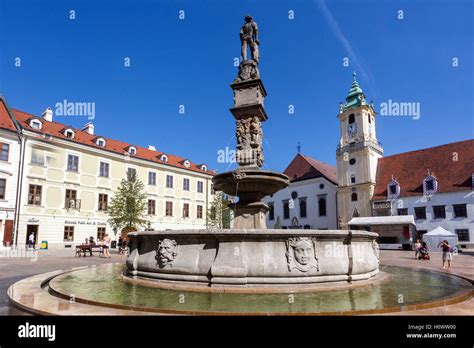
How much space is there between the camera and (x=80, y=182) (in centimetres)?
3178

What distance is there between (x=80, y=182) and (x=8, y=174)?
6.25 meters

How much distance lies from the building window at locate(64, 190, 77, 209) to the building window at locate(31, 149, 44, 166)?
361 centimetres

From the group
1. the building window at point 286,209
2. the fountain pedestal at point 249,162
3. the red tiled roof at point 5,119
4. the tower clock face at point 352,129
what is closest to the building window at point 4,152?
the red tiled roof at point 5,119

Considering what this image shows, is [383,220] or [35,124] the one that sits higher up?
[35,124]

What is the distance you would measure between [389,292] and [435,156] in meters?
44.0

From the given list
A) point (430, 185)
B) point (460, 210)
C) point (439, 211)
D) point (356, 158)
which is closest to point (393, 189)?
point (430, 185)

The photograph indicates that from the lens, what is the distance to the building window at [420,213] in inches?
1512

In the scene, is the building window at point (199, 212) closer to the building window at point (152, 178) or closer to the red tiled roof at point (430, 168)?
the building window at point (152, 178)

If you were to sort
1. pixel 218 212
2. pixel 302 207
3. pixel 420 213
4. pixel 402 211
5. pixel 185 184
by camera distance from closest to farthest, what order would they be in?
1. pixel 218 212
2. pixel 420 213
3. pixel 402 211
4. pixel 185 184
5. pixel 302 207

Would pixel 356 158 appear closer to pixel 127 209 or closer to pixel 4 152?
pixel 127 209
